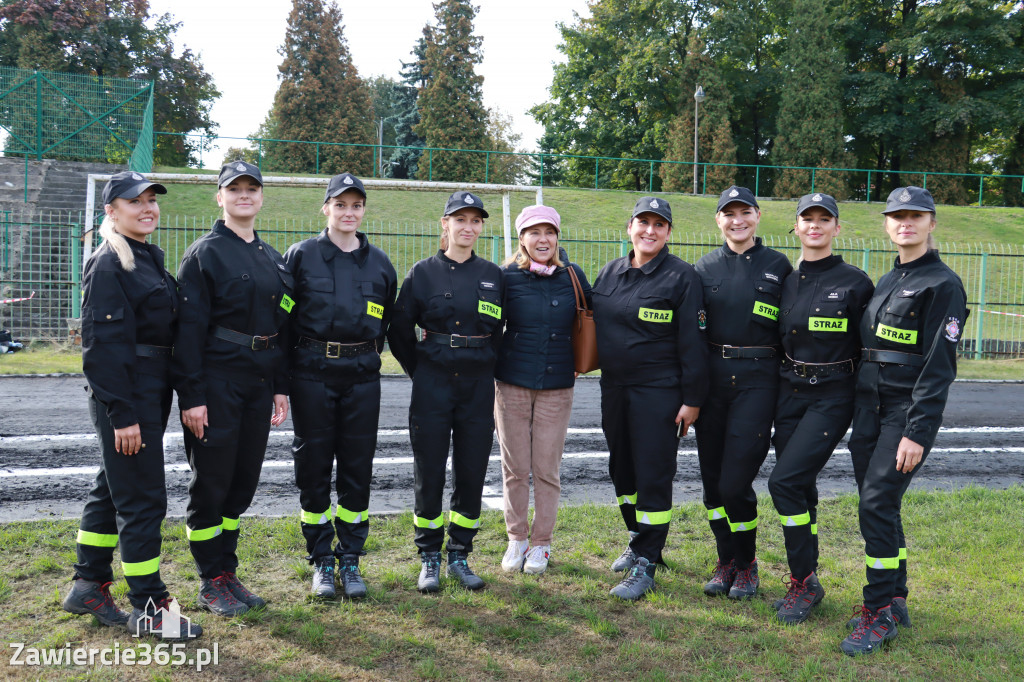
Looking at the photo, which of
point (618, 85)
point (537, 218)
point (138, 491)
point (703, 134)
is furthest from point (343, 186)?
point (618, 85)

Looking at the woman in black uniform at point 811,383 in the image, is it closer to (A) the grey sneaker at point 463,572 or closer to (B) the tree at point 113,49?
(A) the grey sneaker at point 463,572

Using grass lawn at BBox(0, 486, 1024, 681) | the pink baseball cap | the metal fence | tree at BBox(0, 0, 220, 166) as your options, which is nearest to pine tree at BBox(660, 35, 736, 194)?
the metal fence

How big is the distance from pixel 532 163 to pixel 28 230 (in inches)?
940

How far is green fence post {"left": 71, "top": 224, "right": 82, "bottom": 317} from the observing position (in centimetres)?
1453

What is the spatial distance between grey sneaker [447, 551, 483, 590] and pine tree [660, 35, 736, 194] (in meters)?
31.2

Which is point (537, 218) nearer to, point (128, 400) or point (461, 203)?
point (461, 203)

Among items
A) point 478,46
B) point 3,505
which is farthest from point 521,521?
point 478,46

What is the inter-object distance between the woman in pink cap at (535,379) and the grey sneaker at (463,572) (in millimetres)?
300

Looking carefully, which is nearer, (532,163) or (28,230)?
(28,230)

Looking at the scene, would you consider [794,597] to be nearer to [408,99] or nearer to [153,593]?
[153,593]

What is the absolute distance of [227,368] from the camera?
3975 millimetres

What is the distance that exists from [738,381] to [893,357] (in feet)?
2.71

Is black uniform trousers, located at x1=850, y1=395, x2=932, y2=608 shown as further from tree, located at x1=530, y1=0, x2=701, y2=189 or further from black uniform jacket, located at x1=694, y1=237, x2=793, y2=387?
tree, located at x1=530, y1=0, x2=701, y2=189

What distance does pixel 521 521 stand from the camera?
194 inches
